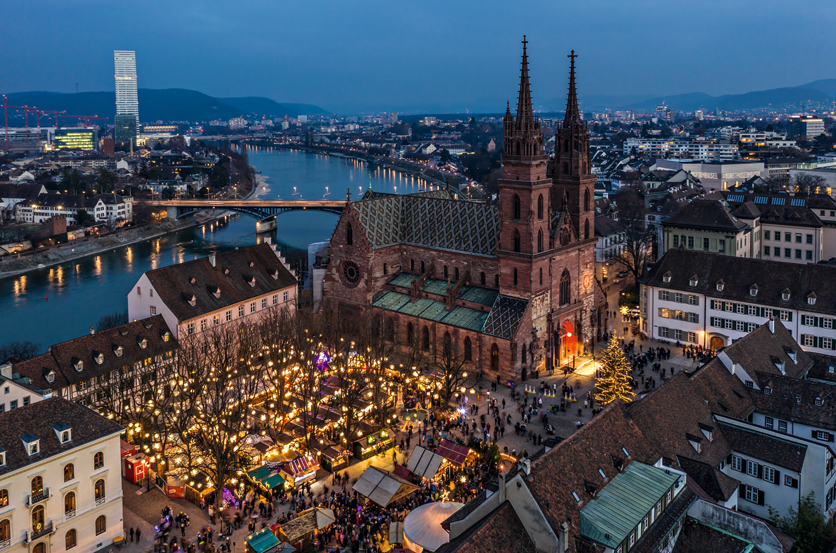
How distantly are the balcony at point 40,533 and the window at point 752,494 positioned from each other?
33037 mm

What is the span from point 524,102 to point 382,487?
3233cm

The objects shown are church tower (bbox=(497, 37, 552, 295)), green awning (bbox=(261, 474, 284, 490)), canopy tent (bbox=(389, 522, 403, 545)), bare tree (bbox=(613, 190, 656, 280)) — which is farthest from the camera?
bare tree (bbox=(613, 190, 656, 280))

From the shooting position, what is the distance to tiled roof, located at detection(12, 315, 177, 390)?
44594 millimetres

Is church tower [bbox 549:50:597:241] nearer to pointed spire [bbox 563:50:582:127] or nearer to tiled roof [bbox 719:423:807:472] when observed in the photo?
pointed spire [bbox 563:50:582:127]

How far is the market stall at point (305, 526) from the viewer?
3319cm

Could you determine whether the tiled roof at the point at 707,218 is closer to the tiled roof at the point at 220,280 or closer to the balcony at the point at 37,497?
the tiled roof at the point at 220,280

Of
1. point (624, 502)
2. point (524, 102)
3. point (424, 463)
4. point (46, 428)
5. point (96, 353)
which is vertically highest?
point (524, 102)

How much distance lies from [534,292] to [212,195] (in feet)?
474

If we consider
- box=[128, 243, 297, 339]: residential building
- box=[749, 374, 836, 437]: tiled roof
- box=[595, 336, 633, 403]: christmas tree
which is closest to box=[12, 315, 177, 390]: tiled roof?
box=[128, 243, 297, 339]: residential building

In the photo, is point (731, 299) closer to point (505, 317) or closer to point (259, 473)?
point (505, 317)

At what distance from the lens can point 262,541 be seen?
106 ft

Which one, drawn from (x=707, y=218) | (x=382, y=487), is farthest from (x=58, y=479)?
(x=707, y=218)

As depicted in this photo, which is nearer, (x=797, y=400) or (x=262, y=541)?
(x=262, y=541)

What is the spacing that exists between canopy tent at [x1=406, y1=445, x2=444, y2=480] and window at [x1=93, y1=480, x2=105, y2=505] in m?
15.5
